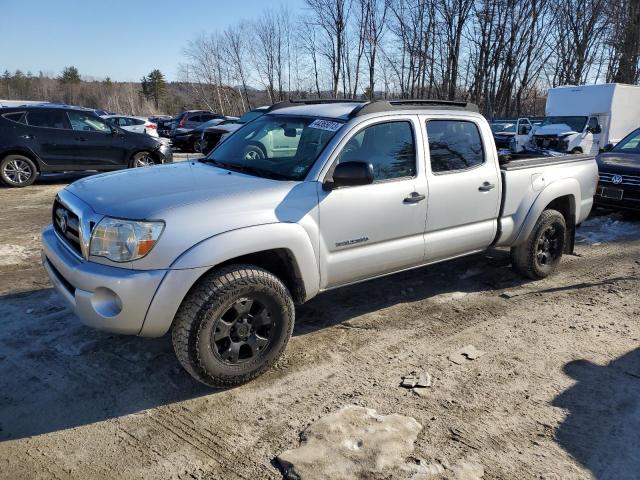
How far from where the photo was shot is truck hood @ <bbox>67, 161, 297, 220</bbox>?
297 cm

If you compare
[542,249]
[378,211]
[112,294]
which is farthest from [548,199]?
[112,294]

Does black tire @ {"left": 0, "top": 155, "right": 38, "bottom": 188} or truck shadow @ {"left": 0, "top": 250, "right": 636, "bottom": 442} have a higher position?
black tire @ {"left": 0, "top": 155, "right": 38, "bottom": 188}

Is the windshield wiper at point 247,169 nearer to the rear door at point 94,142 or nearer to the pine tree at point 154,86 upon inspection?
the rear door at point 94,142

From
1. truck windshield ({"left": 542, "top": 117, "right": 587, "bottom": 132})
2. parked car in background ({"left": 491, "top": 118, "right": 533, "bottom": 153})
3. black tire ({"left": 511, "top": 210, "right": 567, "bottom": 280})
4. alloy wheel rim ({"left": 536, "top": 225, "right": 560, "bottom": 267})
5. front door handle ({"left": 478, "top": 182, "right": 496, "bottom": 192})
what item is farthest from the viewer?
parked car in background ({"left": 491, "top": 118, "right": 533, "bottom": 153})

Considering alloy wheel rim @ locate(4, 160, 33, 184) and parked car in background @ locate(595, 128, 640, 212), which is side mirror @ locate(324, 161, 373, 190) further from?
alloy wheel rim @ locate(4, 160, 33, 184)

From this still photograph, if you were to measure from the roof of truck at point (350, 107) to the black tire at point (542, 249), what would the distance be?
143cm

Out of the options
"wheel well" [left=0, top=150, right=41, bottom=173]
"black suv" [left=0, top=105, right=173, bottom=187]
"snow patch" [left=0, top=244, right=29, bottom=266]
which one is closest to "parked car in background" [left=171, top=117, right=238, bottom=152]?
"black suv" [left=0, top=105, right=173, bottom=187]

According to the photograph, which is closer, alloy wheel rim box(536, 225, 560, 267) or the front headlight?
the front headlight

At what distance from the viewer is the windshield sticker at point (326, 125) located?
146 inches

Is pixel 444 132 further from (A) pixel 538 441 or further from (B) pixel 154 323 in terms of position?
(B) pixel 154 323

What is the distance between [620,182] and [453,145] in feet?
17.4

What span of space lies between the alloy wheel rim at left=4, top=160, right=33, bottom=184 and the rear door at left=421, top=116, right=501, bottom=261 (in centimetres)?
973

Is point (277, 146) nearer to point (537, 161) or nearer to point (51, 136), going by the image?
point (537, 161)

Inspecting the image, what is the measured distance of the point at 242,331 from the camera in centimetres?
321
